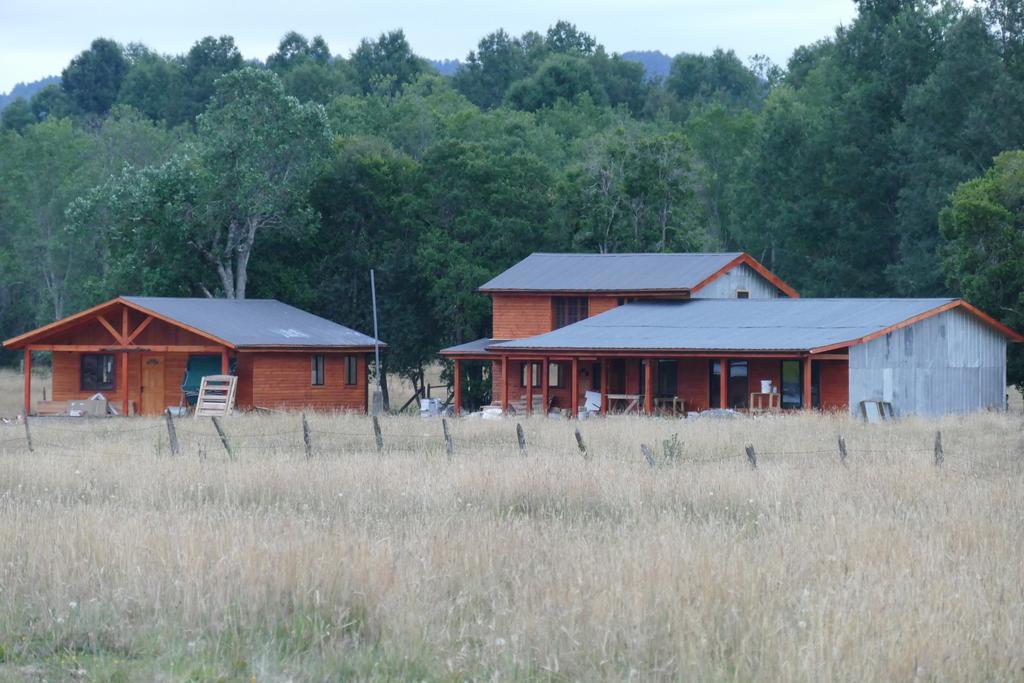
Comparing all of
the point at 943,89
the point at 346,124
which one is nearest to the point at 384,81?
the point at 346,124

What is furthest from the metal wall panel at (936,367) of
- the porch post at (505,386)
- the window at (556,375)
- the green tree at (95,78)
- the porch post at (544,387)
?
the green tree at (95,78)

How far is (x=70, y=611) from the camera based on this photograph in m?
12.1

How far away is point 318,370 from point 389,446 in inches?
874

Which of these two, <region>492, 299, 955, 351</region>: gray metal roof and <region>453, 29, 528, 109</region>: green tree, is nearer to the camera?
<region>492, 299, 955, 351</region>: gray metal roof

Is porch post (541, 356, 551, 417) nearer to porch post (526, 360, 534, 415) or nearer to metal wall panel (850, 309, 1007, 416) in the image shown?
porch post (526, 360, 534, 415)

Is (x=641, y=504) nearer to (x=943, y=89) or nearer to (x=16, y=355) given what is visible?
(x=943, y=89)

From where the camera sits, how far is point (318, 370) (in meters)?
51.0

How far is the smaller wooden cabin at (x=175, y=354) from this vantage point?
47.7 m

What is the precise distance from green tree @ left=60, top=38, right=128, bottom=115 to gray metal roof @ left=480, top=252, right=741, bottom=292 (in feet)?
330

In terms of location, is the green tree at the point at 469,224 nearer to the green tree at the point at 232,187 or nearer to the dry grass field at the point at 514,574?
the green tree at the point at 232,187

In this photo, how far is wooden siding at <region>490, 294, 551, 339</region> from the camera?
51125 millimetres

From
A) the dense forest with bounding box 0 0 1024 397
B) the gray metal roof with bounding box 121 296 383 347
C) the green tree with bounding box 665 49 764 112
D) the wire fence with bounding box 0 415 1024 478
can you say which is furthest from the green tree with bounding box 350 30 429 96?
the wire fence with bounding box 0 415 1024 478

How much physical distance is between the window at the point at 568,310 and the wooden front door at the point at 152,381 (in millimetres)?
13315

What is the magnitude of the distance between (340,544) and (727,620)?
3.87 metres
